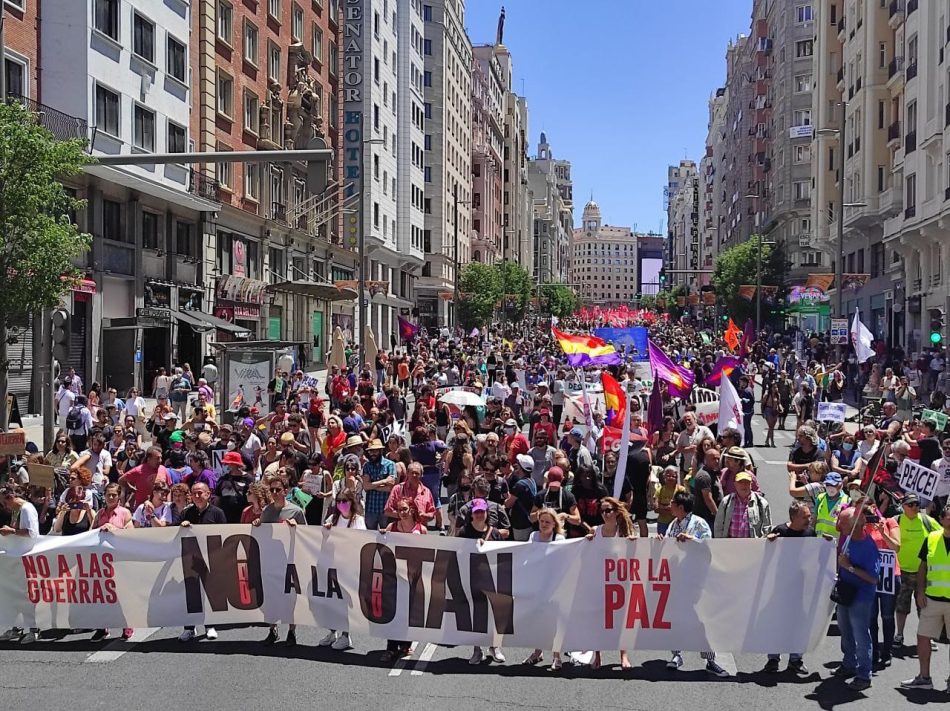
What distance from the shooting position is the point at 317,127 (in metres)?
50.1

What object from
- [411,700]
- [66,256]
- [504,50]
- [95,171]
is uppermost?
[504,50]

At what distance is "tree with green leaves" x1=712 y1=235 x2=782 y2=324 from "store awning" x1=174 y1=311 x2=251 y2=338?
4075 cm

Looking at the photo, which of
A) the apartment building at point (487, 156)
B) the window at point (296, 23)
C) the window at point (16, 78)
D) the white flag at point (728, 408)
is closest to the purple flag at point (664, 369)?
the white flag at point (728, 408)

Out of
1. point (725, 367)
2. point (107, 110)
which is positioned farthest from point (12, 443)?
point (107, 110)

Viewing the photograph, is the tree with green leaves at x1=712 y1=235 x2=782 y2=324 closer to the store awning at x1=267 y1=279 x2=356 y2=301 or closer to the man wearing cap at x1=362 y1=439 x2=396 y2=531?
the store awning at x1=267 y1=279 x2=356 y2=301

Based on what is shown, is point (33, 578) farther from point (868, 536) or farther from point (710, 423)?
point (710, 423)

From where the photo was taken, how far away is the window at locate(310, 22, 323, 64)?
5047 centimetres

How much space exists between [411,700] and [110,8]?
2594 centimetres

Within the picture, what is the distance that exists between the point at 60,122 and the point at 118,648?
20477mm

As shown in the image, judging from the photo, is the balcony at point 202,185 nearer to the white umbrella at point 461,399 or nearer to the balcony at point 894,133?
the white umbrella at point 461,399

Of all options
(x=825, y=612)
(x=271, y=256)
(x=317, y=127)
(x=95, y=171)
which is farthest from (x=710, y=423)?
(x=317, y=127)

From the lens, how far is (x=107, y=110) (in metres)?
28.9

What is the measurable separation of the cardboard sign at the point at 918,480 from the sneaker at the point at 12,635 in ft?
29.2

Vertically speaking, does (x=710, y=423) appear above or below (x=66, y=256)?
below
